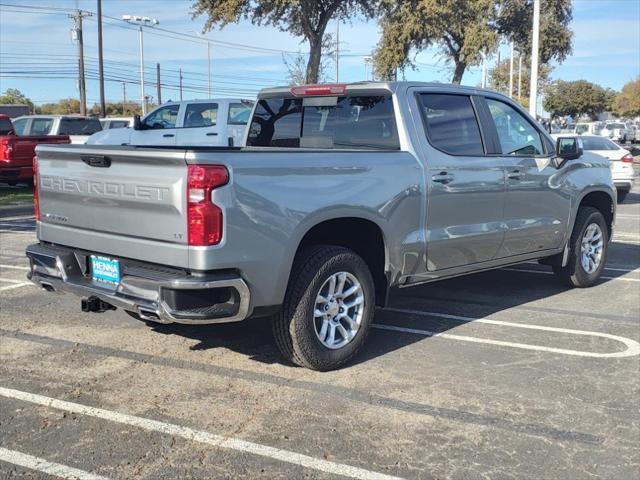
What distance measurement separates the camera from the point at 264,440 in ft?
12.3

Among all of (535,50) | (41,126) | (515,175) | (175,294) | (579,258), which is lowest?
Result: (579,258)

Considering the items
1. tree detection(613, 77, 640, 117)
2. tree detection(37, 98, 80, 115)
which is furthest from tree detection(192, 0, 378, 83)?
tree detection(37, 98, 80, 115)

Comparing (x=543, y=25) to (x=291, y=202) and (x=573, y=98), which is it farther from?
(x=573, y=98)

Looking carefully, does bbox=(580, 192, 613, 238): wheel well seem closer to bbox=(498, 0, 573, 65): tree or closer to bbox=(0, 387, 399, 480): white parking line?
bbox=(0, 387, 399, 480): white parking line

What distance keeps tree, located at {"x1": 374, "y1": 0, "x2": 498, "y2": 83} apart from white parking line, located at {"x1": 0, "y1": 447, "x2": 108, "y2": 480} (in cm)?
2154

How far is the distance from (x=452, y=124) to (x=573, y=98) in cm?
8015

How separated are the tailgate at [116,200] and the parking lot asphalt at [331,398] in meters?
0.92

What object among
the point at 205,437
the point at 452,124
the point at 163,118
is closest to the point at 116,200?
the point at 205,437

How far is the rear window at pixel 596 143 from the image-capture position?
56.1 feet

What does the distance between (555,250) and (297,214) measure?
11.9 feet

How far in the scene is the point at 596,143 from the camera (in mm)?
17328

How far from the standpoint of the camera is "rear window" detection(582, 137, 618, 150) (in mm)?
17106

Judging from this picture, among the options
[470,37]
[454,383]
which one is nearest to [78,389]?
[454,383]

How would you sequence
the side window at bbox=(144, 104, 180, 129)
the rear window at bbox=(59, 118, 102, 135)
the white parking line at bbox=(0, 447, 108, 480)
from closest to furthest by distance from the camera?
A: the white parking line at bbox=(0, 447, 108, 480), the side window at bbox=(144, 104, 180, 129), the rear window at bbox=(59, 118, 102, 135)
